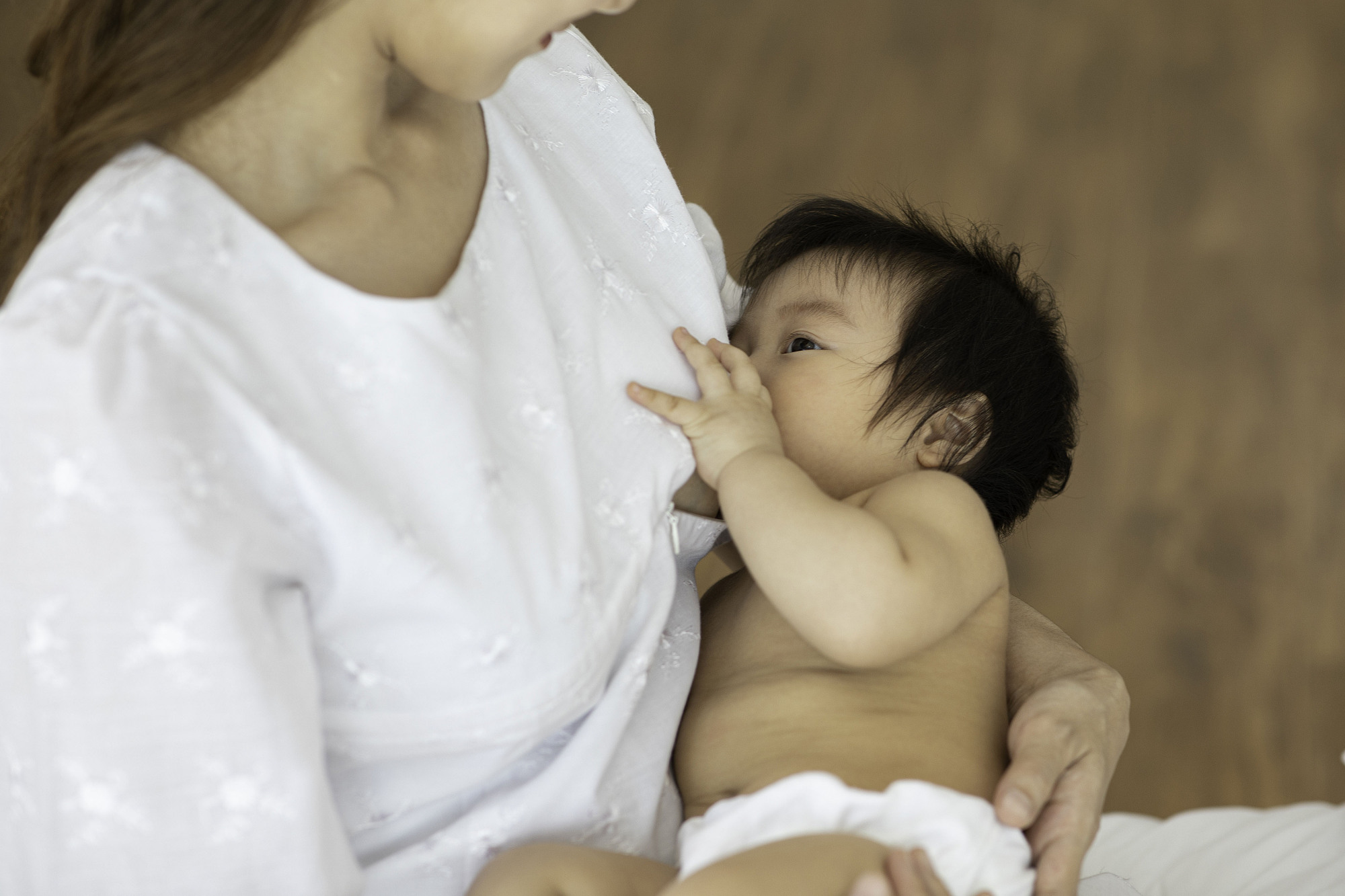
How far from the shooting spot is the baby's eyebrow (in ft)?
3.81

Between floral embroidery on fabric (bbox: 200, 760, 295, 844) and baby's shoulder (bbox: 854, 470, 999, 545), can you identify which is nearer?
floral embroidery on fabric (bbox: 200, 760, 295, 844)

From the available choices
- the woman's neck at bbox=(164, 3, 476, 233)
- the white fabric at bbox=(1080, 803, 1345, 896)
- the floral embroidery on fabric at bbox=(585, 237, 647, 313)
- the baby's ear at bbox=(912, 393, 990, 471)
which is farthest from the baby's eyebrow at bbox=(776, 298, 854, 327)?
the white fabric at bbox=(1080, 803, 1345, 896)

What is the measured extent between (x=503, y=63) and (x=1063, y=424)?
0.78m

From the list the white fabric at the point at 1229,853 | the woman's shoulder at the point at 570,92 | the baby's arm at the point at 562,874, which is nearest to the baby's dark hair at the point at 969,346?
the woman's shoulder at the point at 570,92

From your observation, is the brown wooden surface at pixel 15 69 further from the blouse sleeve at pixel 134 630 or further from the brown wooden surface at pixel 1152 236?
the brown wooden surface at pixel 1152 236

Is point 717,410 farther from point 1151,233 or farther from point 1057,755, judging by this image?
point 1151,233

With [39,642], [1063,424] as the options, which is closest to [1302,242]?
[1063,424]

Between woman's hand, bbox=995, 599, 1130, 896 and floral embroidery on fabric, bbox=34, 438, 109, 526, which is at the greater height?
floral embroidery on fabric, bbox=34, 438, 109, 526

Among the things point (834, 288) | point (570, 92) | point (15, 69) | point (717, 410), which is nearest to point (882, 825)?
point (717, 410)

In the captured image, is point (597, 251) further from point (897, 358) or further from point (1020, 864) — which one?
point (1020, 864)

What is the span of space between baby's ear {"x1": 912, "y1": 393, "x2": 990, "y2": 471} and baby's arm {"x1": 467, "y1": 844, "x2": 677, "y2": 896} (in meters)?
0.53

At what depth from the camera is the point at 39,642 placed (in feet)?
1.99

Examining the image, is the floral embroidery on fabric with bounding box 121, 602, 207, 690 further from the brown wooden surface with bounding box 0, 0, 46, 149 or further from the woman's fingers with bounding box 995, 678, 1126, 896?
the brown wooden surface with bounding box 0, 0, 46, 149

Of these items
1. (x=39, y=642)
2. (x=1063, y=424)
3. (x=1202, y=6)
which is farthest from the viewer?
(x=1202, y=6)
